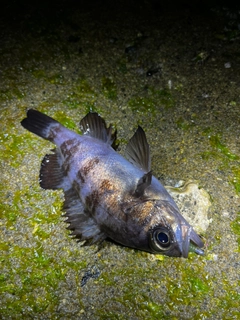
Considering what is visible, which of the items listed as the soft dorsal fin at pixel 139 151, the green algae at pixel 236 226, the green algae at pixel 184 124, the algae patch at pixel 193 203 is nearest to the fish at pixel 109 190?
the soft dorsal fin at pixel 139 151

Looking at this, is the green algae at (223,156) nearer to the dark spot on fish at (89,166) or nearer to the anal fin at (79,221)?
the dark spot on fish at (89,166)

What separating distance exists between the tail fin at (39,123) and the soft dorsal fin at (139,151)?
78 cm

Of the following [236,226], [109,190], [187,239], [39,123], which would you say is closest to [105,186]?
[109,190]

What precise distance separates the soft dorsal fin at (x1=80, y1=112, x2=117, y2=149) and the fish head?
975 millimetres

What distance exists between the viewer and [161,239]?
241cm

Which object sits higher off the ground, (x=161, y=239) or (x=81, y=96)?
(x=81, y=96)

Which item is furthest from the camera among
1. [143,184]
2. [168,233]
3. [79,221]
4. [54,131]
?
[54,131]

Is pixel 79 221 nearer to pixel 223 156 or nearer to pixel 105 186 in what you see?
pixel 105 186

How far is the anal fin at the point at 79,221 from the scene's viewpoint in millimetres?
2729

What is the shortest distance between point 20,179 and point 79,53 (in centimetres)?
156

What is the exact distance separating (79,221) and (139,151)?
0.73 meters

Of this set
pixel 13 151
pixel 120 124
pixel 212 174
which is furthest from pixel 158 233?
pixel 13 151

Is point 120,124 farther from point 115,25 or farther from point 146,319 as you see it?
point 146,319

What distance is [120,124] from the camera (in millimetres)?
3654
